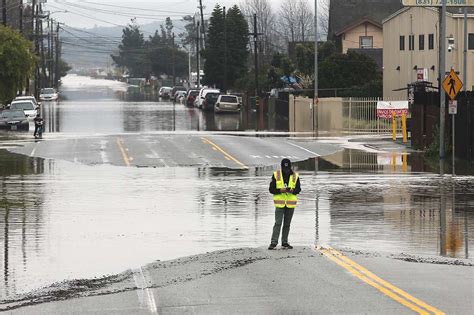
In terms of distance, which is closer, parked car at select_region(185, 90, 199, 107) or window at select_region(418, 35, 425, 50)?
window at select_region(418, 35, 425, 50)

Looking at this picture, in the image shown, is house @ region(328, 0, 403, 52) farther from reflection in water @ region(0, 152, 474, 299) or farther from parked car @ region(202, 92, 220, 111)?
reflection in water @ region(0, 152, 474, 299)

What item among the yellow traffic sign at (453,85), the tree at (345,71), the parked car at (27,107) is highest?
the tree at (345,71)

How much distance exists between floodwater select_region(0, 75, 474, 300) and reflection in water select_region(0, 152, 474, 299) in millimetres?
24

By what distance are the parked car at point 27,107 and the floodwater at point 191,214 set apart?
2982 centimetres

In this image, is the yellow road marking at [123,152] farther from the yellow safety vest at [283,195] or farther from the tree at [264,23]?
the tree at [264,23]

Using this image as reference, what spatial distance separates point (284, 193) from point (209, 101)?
237ft

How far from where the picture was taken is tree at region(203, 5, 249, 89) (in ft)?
Result: 380

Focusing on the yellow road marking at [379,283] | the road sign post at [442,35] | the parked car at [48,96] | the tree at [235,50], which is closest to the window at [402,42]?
the road sign post at [442,35]

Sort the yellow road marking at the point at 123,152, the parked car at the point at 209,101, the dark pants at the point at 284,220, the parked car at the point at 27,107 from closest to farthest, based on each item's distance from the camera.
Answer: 1. the dark pants at the point at 284,220
2. the yellow road marking at the point at 123,152
3. the parked car at the point at 27,107
4. the parked car at the point at 209,101

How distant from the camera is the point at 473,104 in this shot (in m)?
37.2

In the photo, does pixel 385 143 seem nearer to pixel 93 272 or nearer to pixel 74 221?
pixel 74 221

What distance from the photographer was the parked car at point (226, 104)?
8406 centimetres

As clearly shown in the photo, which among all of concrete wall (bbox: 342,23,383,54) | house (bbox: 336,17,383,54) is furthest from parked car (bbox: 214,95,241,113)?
concrete wall (bbox: 342,23,383,54)

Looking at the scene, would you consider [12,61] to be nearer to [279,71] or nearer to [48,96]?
[279,71]
